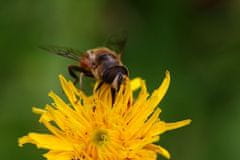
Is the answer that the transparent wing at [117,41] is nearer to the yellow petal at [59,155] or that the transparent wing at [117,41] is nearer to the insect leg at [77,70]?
the insect leg at [77,70]

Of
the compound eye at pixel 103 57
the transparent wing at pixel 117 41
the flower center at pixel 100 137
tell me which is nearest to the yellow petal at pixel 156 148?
the flower center at pixel 100 137

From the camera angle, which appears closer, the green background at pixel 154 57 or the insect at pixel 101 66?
the insect at pixel 101 66

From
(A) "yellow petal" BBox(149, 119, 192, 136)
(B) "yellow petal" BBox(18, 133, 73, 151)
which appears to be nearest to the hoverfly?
(A) "yellow petal" BBox(149, 119, 192, 136)

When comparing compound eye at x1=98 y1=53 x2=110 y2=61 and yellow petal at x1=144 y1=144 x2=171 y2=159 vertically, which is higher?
compound eye at x1=98 y1=53 x2=110 y2=61

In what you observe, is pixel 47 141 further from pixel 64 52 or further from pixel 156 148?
pixel 64 52

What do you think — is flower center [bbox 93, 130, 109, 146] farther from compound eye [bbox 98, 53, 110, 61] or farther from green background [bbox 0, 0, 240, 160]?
green background [bbox 0, 0, 240, 160]

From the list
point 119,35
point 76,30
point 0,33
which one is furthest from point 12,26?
point 119,35

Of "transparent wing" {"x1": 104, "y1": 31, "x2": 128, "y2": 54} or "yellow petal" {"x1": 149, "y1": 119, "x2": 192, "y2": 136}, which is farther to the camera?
"transparent wing" {"x1": 104, "y1": 31, "x2": 128, "y2": 54}
